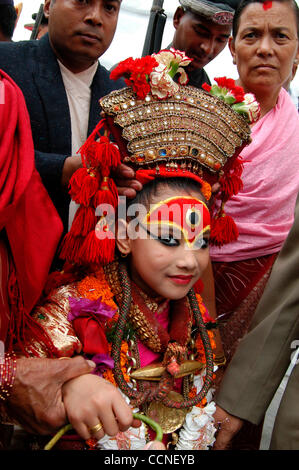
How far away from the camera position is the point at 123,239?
186 cm

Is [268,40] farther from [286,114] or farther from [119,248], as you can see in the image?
[119,248]

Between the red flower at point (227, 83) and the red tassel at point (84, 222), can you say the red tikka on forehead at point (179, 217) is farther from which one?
the red flower at point (227, 83)

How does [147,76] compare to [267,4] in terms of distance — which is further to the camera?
[267,4]

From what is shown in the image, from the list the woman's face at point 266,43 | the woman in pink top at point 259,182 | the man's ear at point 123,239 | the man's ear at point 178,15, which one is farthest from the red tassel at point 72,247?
the man's ear at point 178,15

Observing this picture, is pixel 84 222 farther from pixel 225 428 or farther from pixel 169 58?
pixel 225 428

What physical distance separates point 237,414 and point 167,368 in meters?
0.32

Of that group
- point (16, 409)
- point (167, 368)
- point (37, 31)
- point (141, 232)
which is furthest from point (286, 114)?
point (37, 31)

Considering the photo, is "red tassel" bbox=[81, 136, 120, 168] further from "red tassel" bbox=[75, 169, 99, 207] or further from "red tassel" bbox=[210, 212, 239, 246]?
"red tassel" bbox=[210, 212, 239, 246]

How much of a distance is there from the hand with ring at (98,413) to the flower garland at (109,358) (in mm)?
257

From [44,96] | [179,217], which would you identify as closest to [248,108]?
[179,217]

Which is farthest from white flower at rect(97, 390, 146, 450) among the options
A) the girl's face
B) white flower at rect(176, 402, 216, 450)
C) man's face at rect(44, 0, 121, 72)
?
man's face at rect(44, 0, 121, 72)

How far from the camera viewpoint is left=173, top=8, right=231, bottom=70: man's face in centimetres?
308

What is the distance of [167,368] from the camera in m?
1.81

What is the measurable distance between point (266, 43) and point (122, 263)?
1367 mm
